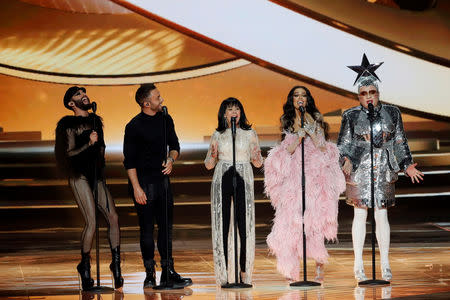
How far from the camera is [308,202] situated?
625 centimetres

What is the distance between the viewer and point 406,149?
6.27 metres

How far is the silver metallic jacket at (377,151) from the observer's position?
20.4 ft

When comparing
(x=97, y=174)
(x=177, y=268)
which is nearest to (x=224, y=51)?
(x=177, y=268)

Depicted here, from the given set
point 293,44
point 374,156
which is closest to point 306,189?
point 374,156

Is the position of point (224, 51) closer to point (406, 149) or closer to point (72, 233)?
point (72, 233)

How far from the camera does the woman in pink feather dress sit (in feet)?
20.4

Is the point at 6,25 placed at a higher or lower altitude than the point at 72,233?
higher

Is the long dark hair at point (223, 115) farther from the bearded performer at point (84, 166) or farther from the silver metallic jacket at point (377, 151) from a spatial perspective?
the bearded performer at point (84, 166)

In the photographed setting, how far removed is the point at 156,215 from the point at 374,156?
1.59 metres

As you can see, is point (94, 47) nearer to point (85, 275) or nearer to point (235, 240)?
point (85, 275)

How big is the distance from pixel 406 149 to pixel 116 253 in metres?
2.17

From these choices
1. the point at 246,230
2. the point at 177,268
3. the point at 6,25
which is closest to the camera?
the point at 246,230

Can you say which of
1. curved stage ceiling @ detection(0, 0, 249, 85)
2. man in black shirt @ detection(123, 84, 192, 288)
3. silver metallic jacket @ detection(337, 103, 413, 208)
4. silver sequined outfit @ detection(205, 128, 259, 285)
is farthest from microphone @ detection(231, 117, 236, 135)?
curved stage ceiling @ detection(0, 0, 249, 85)

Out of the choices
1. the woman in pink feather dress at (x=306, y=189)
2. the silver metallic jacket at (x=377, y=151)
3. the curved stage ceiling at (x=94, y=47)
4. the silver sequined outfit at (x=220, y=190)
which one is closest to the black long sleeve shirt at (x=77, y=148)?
the silver sequined outfit at (x=220, y=190)
